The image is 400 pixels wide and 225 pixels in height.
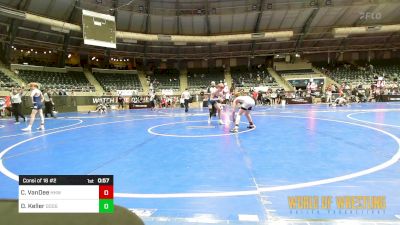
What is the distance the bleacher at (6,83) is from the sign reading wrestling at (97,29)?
807 centimetres

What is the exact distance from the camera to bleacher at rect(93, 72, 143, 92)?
1536 inches

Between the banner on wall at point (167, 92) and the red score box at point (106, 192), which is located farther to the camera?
the banner on wall at point (167, 92)

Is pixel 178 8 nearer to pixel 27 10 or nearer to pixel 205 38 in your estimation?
pixel 205 38

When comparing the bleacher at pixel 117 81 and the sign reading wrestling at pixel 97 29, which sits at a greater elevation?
the sign reading wrestling at pixel 97 29

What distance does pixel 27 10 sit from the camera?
2795cm

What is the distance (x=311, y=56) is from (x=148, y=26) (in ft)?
93.2

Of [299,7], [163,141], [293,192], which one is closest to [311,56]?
[299,7]

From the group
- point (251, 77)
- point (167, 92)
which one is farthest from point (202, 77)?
point (167, 92)

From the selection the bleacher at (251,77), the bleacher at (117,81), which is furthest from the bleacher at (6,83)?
the bleacher at (251,77)

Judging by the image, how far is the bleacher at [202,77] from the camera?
4268 centimetres

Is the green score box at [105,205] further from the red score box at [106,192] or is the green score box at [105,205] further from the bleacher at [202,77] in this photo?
the bleacher at [202,77]
